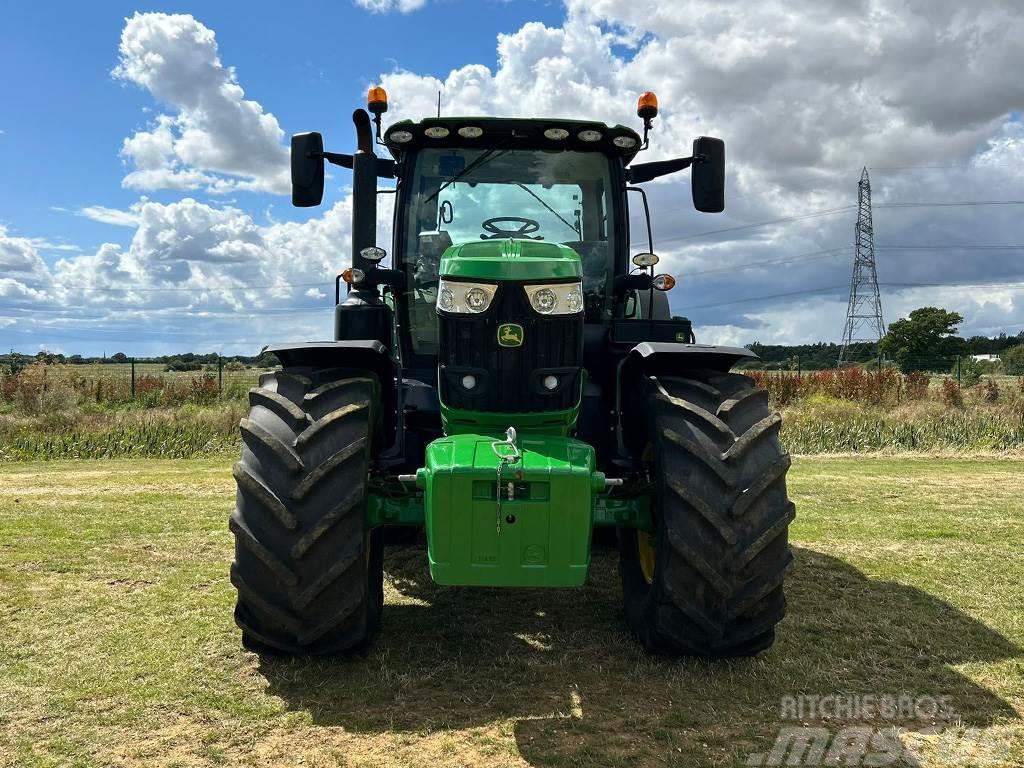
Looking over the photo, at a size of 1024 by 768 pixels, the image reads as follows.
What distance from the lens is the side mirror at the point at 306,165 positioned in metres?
4.95

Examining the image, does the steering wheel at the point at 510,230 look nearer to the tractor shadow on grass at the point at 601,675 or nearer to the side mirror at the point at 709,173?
the side mirror at the point at 709,173

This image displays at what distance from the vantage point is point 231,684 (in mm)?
3941

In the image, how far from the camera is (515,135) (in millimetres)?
5152

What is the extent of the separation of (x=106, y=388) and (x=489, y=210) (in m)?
17.7

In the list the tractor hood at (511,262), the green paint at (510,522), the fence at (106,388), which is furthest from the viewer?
the fence at (106,388)

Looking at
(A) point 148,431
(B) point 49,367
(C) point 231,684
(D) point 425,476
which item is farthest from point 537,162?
(B) point 49,367

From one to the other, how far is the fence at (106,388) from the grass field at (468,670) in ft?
42.2

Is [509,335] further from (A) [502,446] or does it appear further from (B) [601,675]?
(B) [601,675]

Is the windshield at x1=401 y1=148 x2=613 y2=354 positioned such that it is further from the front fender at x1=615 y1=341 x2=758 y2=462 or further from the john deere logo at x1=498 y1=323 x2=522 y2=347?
the john deere logo at x1=498 y1=323 x2=522 y2=347

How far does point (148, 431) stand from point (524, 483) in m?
13.2

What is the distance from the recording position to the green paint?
361 cm

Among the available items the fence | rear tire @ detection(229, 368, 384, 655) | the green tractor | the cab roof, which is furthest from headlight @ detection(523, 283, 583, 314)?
the fence

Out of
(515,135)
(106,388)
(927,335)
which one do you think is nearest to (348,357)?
(515,135)

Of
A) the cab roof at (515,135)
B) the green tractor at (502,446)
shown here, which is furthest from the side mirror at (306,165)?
the cab roof at (515,135)
